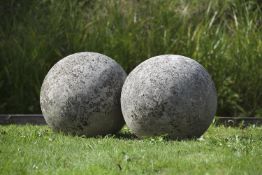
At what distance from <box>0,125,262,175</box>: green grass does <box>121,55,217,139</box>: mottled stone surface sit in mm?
281

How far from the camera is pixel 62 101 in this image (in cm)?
936

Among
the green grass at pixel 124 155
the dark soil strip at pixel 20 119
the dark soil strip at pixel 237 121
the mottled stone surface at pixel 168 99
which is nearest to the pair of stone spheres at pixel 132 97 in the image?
the mottled stone surface at pixel 168 99

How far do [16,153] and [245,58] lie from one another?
757 centimetres

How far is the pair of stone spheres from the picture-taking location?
874 cm

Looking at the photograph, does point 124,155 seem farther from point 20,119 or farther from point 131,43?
point 131,43

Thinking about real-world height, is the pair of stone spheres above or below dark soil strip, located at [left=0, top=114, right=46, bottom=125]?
above

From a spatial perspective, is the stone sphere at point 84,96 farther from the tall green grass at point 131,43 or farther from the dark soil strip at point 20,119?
the tall green grass at point 131,43

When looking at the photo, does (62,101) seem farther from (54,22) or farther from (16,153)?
(54,22)

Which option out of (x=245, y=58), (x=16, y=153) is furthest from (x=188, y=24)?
(x=16, y=153)

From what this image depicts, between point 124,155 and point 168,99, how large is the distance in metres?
1.80

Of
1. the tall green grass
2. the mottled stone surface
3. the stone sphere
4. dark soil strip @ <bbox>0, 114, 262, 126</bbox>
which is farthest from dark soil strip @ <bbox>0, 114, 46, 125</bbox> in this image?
the mottled stone surface

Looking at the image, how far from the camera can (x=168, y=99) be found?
8688 millimetres

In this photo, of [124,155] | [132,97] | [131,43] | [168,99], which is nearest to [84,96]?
[132,97]

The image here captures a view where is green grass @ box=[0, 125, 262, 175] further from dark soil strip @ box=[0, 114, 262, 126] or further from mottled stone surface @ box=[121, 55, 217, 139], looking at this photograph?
dark soil strip @ box=[0, 114, 262, 126]
